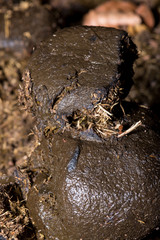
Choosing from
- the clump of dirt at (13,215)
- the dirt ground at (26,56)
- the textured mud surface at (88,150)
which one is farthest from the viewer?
the dirt ground at (26,56)

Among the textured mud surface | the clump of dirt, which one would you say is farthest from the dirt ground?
the textured mud surface

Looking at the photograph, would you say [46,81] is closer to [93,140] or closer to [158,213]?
[93,140]

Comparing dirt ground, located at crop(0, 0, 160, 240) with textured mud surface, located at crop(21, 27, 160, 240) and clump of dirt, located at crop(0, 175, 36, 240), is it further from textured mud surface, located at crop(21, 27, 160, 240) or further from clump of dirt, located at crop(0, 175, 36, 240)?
textured mud surface, located at crop(21, 27, 160, 240)

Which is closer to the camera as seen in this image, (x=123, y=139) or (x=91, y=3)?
(x=123, y=139)

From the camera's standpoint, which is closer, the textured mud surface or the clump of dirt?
the textured mud surface

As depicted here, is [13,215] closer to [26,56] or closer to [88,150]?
[88,150]

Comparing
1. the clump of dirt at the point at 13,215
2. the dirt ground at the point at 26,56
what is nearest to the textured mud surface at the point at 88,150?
the clump of dirt at the point at 13,215

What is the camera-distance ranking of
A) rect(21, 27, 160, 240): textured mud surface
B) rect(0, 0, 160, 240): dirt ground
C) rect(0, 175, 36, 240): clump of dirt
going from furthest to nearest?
rect(0, 0, 160, 240): dirt ground, rect(0, 175, 36, 240): clump of dirt, rect(21, 27, 160, 240): textured mud surface

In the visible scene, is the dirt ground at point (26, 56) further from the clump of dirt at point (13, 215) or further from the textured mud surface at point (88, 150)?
the textured mud surface at point (88, 150)

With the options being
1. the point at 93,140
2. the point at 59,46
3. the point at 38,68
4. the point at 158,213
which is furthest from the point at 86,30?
the point at 158,213
